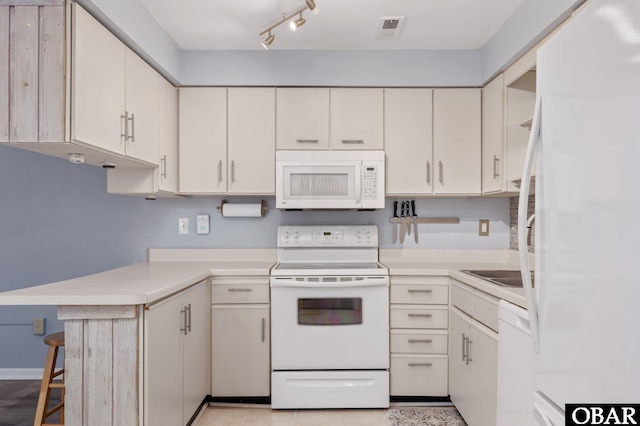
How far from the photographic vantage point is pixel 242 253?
2967mm

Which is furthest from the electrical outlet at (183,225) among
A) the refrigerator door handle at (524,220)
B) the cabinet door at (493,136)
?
the refrigerator door handle at (524,220)

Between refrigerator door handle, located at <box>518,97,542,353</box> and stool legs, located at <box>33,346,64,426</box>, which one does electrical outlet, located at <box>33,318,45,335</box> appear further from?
refrigerator door handle, located at <box>518,97,542,353</box>

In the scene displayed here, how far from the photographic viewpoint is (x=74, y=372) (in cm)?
152

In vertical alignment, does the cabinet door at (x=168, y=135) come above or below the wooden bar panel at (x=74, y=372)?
above

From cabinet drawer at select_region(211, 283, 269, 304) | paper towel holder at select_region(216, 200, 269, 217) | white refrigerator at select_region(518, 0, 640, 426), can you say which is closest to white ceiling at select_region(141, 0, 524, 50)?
paper towel holder at select_region(216, 200, 269, 217)

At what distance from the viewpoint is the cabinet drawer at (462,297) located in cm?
→ 211

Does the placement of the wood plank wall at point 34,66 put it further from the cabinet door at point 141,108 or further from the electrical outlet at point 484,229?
the electrical outlet at point 484,229

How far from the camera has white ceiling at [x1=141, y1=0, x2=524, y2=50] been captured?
214 centimetres

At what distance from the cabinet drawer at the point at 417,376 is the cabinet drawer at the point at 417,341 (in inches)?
1.6

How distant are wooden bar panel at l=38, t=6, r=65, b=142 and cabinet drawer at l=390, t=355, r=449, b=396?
2.15 metres

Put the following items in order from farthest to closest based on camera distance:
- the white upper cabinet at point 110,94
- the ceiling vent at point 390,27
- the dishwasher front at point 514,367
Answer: the ceiling vent at point 390,27
the white upper cabinet at point 110,94
the dishwasher front at point 514,367

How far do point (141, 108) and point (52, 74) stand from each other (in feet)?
Result: 2.15

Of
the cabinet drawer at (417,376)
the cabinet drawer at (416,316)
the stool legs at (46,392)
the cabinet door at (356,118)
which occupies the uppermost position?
the cabinet door at (356,118)

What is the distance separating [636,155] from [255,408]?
7.93ft
